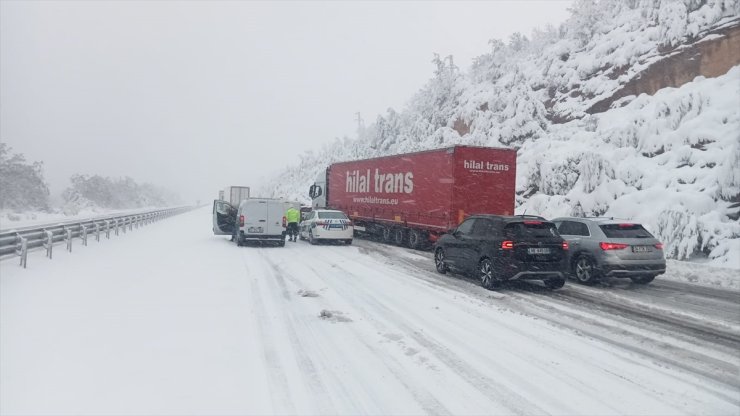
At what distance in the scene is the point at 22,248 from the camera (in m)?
11.6

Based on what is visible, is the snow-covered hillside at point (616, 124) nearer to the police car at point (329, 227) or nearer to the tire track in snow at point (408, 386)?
the police car at point (329, 227)

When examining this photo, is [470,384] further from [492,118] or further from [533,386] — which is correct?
[492,118]

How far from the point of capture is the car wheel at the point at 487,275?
10242mm

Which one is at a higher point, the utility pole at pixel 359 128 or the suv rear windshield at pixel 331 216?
the utility pole at pixel 359 128

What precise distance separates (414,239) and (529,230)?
30.6 feet

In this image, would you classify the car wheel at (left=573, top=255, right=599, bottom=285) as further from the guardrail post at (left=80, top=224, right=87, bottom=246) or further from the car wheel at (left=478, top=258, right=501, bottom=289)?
the guardrail post at (left=80, top=224, right=87, bottom=246)

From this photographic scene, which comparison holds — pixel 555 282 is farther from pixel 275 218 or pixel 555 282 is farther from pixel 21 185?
pixel 21 185

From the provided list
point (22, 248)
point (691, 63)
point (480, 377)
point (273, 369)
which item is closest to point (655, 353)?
point (480, 377)

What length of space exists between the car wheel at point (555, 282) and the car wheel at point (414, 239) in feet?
28.1

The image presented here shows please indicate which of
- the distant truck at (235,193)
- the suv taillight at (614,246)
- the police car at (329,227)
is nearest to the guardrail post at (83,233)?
the police car at (329,227)

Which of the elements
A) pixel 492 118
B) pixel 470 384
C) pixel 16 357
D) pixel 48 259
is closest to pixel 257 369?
pixel 470 384

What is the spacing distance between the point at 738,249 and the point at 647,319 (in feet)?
33.7

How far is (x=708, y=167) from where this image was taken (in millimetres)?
19500

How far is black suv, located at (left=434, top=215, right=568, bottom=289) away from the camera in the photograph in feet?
32.8
